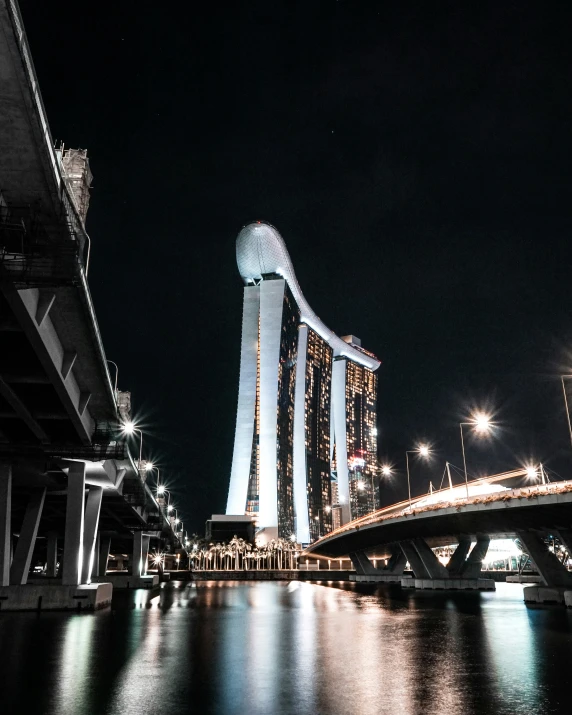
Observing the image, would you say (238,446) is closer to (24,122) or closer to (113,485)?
(113,485)

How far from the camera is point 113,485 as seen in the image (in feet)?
154

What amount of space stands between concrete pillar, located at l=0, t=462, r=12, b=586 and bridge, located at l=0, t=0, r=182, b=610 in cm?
7

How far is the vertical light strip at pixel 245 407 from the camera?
171750 mm

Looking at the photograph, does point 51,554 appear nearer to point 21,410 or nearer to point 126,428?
point 126,428

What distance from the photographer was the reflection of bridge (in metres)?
38.2

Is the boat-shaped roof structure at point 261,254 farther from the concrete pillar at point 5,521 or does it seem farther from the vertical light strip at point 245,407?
the concrete pillar at point 5,521

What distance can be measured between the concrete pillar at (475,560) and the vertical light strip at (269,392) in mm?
102585

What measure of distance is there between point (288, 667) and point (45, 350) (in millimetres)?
14295

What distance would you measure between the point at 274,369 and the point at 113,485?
426 feet

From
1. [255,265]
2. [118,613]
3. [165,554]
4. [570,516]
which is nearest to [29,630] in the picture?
[118,613]

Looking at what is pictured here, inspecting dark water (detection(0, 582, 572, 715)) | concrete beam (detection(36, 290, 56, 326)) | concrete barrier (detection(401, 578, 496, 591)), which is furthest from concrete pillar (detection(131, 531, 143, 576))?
concrete beam (detection(36, 290, 56, 326))

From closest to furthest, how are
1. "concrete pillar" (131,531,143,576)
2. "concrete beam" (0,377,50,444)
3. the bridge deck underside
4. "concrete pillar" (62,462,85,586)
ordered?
"concrete beam" (0,377,50,444), "concrete pillar" (62,462,85,586), the bridge deck underside, "concrete pillar" (131,531,143,576)

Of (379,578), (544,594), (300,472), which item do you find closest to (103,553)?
(379,578)

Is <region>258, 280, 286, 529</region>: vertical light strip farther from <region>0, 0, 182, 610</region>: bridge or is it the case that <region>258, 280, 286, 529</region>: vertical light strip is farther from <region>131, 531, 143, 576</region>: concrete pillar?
<region>0, 0, 182, 610</region>: bridge
